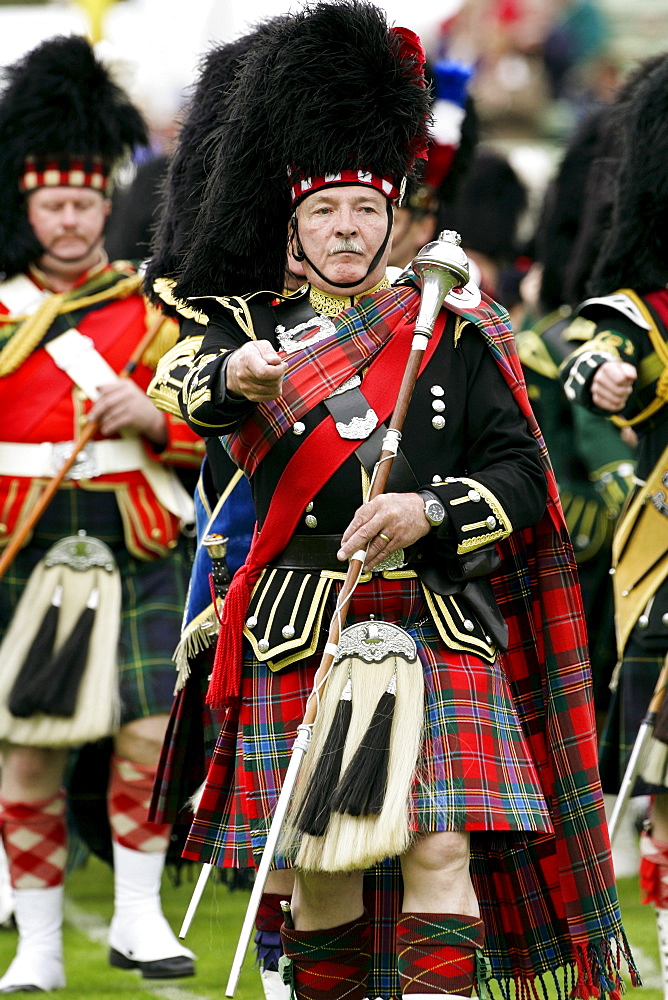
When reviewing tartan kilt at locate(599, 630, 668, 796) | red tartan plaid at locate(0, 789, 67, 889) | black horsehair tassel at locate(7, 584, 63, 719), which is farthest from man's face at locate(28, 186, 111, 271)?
tartan kilt at locate(599, 630, 668, 796)

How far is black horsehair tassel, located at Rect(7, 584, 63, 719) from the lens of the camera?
5344 millimetres

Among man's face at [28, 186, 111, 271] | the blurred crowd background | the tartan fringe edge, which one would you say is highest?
man's face at [28, 186, 111, 271]

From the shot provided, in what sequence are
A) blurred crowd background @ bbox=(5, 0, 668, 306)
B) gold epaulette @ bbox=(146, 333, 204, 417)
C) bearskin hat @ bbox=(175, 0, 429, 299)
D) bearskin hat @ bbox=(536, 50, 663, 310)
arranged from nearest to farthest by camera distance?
bearskin hat @ bbox=(175, 0, 429, 299) → gold epaulette @ bbox=(146, 333, 204, 417) → bearskin hat @ bbox=(536, 50, 663, 310) → blurred crowd background @ bbox=(5, 0, 668, 306)

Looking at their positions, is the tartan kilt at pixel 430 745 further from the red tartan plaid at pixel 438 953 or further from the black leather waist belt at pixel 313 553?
the red tartan plaid at pixel 438 953

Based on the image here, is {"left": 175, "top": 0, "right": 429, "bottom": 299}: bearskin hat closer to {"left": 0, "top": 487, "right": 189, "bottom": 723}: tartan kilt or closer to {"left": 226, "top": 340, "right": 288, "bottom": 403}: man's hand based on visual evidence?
{"left": 226, "top": 340, "right": 288, "bottom": 403}: man's hand

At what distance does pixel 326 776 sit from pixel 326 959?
1.39 feet

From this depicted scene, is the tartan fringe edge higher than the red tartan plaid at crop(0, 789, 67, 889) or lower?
higher

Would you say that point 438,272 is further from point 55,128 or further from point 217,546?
point 55,128

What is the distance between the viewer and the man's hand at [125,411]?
213 inches

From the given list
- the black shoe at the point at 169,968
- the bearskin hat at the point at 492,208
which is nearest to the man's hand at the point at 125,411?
the black shoe at the point at 169,968

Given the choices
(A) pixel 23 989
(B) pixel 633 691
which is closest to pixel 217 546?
(B) pixel 633 691

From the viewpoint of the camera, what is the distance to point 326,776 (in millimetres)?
3514

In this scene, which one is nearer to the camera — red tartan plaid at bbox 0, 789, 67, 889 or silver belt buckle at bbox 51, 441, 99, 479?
red tartan plaid at bbox 0, 789, 67, 889

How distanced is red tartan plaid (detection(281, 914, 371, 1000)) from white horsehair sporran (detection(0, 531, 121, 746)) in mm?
1746
